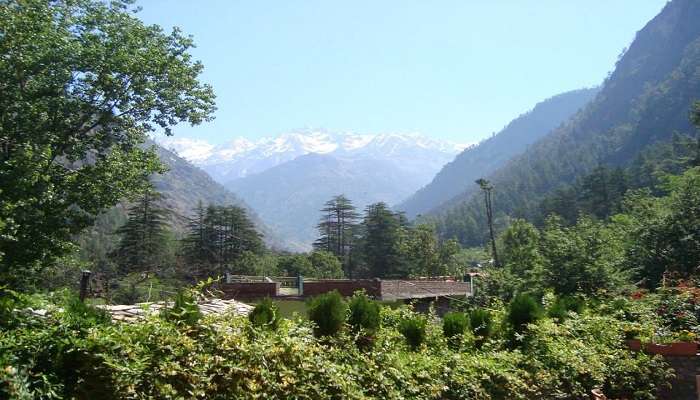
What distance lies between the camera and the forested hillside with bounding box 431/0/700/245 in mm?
128750

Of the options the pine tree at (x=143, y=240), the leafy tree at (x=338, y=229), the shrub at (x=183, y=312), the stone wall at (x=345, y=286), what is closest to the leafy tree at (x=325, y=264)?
the leafy tree at (x=338, y=229)

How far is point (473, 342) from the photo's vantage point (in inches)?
269

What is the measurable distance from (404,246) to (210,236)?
21.8 metres

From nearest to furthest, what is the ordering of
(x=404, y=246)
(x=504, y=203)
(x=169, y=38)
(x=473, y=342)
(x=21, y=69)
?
1. (x=473, y=342)
2. (x=21, y=69)
3. (x=169, y=38)
4. (x=404, y=246)
5. (x=504, y=203)

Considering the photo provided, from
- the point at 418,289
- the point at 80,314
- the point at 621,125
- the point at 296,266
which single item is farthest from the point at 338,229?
the point at 621,125

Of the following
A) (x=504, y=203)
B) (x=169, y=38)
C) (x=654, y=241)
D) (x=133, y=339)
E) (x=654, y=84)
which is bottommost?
(x=133, y=339)

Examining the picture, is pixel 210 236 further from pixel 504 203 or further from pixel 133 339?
pixel 504 203

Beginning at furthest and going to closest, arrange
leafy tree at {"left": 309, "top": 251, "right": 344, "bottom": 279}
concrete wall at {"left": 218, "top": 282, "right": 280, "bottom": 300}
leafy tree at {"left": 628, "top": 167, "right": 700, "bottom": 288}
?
leafy tree at {"left": 309, "top": 251, "right": 344, "bottom": 279}, concrete wall at {"left": 218, "top": 282, "right": 280, "bottom": 300}, leafy tree at {"left": 628, "top": 167, "right": 700, "bottom": 288}

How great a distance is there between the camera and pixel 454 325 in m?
6.94

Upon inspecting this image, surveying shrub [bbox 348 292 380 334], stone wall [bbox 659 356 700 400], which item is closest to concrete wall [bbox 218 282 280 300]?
shrub [bbox 348 292 380 334]

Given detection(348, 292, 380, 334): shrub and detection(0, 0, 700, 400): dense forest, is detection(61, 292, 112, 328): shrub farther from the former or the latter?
detection(348, 292, 380, 334): shrub

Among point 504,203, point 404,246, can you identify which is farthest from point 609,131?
point 404,246

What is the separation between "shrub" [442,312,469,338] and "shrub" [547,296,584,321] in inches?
74.7

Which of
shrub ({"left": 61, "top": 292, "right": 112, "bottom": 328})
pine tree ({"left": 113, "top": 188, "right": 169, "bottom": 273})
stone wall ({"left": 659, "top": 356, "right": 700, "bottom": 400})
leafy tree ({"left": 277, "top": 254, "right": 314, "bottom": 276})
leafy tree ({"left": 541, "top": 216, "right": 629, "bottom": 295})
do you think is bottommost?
stone wall ({"left": 659, "top": 356, "right": 700, "bottom": 400})
